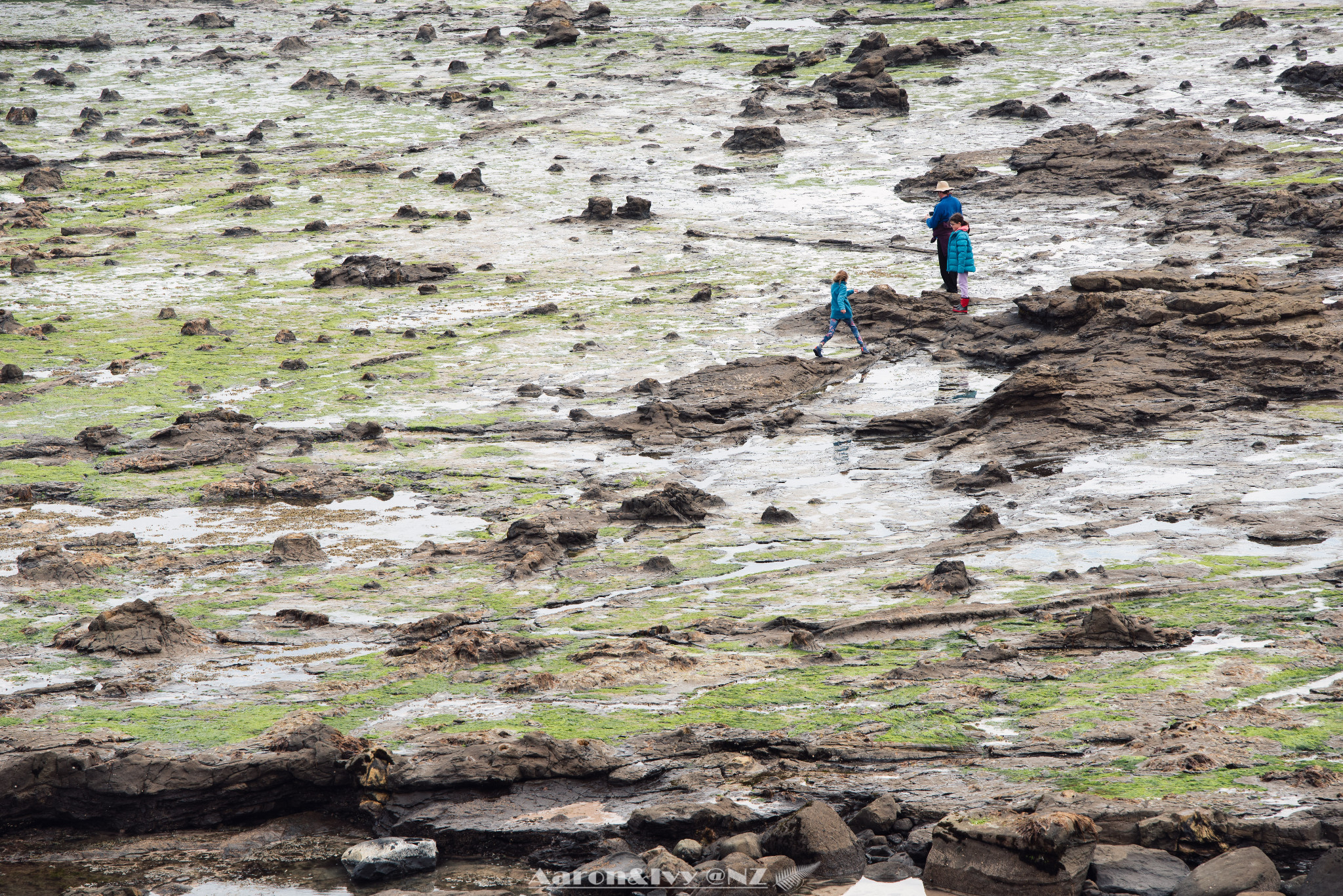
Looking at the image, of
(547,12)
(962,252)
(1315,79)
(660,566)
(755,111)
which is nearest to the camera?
(660,566)

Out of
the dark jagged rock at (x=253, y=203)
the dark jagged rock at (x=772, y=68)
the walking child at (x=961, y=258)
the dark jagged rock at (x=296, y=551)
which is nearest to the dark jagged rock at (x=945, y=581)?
the dark jagged rock at (x=296, y=551)

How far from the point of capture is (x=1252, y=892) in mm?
4383

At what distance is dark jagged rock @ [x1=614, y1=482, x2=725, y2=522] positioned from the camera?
34.9 ft

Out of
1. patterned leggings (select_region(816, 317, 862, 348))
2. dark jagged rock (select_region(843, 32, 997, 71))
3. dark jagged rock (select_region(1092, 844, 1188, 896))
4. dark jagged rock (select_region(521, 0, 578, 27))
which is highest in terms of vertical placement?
dark jagged rock (select_region(521, 0, 578, 27))

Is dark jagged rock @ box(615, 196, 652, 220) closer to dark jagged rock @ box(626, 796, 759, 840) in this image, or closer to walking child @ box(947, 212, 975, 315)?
walking child @ box(947, 212, 975, 315)

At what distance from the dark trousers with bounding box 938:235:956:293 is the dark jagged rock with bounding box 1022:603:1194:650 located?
10606 millimetres

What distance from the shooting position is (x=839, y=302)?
15602 millimetres

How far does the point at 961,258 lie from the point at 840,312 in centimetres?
232

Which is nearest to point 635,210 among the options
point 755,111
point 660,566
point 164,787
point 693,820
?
point 755,111

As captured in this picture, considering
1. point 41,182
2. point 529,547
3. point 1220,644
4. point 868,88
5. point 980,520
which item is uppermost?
point 41,182

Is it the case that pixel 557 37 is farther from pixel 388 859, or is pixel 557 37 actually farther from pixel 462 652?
pixel 388 859

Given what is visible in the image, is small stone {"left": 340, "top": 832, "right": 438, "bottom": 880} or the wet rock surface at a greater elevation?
small stone {"left": 340, "top": 832, "right": 438, "bottom": 880}

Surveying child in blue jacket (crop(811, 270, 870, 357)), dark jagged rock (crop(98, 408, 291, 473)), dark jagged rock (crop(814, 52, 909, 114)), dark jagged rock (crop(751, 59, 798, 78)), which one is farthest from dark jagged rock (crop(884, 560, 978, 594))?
dark jagged rock (crop(751, 59, 798, 78))

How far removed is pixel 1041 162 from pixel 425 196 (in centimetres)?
1301
